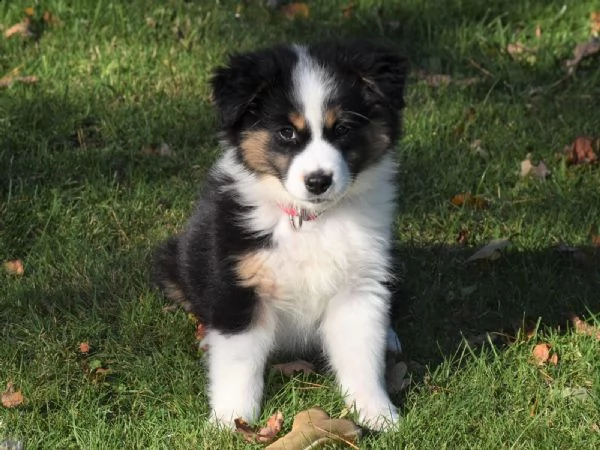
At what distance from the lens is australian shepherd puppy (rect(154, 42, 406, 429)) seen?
3.94m

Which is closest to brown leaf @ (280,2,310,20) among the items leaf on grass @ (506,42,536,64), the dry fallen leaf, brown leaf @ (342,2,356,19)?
brown leaf @ (342,2,356,19)

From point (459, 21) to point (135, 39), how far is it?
2.45 metres

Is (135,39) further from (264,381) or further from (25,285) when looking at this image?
(264,381)

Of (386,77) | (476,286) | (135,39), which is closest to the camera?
(386,77)

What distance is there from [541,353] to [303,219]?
1.25 meters

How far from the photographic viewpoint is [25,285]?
16.3 ft

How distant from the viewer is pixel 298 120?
12.8ft

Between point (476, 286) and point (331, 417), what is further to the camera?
point (476, 286)

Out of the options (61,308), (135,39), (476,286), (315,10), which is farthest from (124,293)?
(315,10)

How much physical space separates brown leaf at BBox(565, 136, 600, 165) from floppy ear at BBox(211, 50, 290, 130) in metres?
2.94

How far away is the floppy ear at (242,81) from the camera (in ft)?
13.0

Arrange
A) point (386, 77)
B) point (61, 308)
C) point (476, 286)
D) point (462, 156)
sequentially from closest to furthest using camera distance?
point (386, 77) → point (61, 308) → point (476, 286) → point (462, 156)

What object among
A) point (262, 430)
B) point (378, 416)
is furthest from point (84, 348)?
Answer: point (378, 416)

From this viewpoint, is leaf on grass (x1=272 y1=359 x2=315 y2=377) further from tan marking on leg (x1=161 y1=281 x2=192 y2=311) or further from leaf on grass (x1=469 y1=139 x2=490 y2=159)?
leaf on grass (x1=469 y1=139 x2=490 y2=159)
